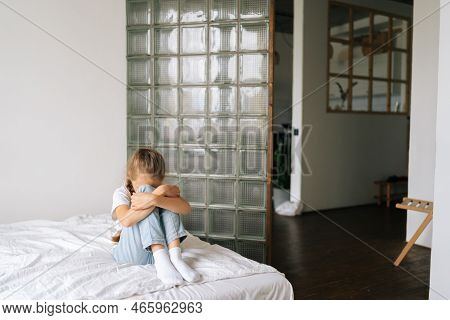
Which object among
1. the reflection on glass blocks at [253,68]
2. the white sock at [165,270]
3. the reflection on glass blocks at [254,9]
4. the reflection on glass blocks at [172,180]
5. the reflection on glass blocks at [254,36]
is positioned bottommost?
the white sock at [165,270]

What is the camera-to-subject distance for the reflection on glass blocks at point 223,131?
282 centimetres

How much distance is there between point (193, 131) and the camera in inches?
114

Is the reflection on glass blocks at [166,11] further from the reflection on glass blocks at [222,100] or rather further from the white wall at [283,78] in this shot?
the white wall at [283,78]

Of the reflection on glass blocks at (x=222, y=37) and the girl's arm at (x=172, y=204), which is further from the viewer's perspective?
the reflection on glass blocks at (x=222, y=37)

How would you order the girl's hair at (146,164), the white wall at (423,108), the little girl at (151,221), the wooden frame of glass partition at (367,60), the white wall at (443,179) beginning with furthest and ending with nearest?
the wooden frame of glass partition at (367,60), the white wall at (423,108), the white wall at (443,179), the girl's hair at (146,164), the little girl at (151,221)

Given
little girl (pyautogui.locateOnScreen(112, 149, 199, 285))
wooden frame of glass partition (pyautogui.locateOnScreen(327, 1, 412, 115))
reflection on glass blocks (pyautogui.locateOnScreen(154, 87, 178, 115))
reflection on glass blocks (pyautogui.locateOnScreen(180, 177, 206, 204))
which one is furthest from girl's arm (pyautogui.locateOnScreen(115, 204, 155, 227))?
wooden frame of glass partition (pyautogui.locateOnScreen(327, 1, 412, 115))

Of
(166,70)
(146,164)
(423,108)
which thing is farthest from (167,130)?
(423,108)

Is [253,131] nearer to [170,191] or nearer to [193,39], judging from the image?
[193,39]

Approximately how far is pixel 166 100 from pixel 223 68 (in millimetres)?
436

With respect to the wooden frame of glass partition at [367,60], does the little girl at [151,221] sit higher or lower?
lower

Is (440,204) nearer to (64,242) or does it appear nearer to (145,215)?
(145,215)

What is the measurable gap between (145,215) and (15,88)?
172 cm

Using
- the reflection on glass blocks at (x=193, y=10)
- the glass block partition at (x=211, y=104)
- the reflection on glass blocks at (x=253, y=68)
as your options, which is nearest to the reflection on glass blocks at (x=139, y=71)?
the glass block partition at (x=211, y=104)

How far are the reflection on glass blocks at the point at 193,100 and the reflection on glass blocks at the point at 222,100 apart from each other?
0.05 metres
